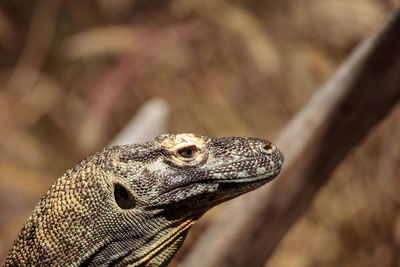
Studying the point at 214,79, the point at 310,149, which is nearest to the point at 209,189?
the point at 310,149

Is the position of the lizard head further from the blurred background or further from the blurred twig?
the blurred background

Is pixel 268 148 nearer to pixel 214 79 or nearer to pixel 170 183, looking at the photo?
pixel 170 183

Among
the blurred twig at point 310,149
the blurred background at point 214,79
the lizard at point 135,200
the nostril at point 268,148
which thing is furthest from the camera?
the blurred background at point 214,79

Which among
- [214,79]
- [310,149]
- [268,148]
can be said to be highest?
[214,79]

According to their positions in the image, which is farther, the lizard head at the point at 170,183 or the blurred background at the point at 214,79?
the blurred background at the point at 214,79

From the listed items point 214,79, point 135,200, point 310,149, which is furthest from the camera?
point 214,79

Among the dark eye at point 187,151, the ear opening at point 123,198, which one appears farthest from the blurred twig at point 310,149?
the ear opening at point 123,198

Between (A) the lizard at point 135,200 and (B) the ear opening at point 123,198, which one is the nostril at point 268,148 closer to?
(A) the lizard at point 135,200
